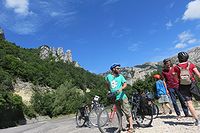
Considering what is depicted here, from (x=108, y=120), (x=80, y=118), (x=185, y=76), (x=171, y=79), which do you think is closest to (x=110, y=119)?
(x=108, y=120)

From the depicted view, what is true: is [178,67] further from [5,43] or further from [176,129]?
[5,43]

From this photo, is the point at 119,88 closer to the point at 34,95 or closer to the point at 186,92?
the point at 186,92

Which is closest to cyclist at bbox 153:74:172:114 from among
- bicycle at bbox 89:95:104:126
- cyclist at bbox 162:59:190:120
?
cyclist at bbox 162:59:190:120

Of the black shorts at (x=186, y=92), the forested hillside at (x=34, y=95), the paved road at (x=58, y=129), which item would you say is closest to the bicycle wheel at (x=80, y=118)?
the paved road at (x=58, y=129)

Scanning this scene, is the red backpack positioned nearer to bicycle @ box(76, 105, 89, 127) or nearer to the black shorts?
the black shorts

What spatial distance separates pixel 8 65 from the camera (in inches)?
2403

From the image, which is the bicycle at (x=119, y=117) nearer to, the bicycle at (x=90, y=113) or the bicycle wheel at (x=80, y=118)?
the bicycle at (x=90, y=113)

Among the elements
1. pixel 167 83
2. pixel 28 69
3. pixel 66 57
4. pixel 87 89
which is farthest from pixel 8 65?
pixel 66 57

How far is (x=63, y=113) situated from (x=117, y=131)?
39863 millimetres

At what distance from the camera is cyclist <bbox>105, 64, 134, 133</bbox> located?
31.0 ft

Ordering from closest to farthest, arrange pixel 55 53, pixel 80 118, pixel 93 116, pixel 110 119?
pixel 110 119, pixel 93 116, pixel 80 118, pixel 55 53

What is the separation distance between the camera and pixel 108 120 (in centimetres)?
Answer: 982

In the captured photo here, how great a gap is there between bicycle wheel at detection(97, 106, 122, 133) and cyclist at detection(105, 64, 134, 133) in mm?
251

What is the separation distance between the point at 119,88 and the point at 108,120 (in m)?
1.06
